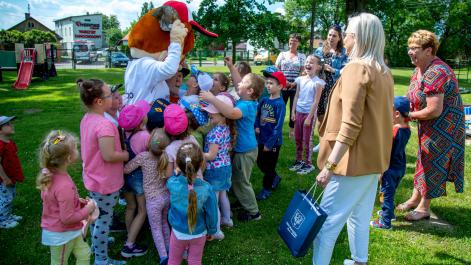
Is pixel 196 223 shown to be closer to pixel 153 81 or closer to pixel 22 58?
pixel 153 81

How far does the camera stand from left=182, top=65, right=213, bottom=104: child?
3.43 m

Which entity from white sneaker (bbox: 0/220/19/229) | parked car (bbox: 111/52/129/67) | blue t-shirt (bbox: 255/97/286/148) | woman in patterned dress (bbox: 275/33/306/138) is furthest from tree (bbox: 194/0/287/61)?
parked car (bbox: 111/52/129/67)

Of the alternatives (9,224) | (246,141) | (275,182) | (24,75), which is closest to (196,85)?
(246,141)

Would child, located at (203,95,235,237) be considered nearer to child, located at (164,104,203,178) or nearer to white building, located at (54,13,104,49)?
child, located at (164,104,203,178)

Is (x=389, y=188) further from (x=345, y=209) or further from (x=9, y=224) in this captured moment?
(x=9, y=224)

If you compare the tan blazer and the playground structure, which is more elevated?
the playground structure

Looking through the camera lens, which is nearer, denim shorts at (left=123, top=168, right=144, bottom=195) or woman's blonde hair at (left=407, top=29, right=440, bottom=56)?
denim shorts at (left=123, top=168, right=144, bottom=195)

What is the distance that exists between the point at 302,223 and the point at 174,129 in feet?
4.07

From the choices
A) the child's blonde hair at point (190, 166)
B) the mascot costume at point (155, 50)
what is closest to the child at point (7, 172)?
the mascot costume at point (155, 50)

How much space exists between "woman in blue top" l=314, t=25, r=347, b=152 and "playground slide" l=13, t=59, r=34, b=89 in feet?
44.3

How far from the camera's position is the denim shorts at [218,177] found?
11.6ft

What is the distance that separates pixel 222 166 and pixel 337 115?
1382mm

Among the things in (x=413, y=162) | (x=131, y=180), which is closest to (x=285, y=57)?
(x=413, y=162)

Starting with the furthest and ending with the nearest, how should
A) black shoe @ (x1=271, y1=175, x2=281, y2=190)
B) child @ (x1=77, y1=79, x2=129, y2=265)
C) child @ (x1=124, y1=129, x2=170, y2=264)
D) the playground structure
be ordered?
the playground structure < black shoe @ (x1=271, y1=175, x2=281, y2=190) < child @ (x1=124, y1=129, x2=170, y2=264) < child @ (x1=77, y1=79, x2=129, y2=265)
